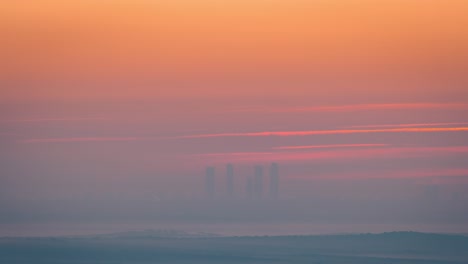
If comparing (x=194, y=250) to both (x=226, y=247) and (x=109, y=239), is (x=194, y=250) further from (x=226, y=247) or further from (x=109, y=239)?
(x=109, y=239)

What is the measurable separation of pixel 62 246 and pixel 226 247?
4968 mm

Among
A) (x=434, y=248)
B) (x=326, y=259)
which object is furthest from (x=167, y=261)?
(x=434, y=248)

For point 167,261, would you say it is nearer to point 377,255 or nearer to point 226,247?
point 226,247

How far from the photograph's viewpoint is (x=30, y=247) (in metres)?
25.6

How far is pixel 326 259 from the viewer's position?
25.1m

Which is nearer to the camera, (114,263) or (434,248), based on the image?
(434,248)

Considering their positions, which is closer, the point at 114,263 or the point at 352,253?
the point at 352,253

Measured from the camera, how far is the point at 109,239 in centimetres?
2542

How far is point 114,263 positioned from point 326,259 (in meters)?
6.63

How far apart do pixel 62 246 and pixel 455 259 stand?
1168 cm

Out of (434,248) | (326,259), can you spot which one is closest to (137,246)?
(326,259)

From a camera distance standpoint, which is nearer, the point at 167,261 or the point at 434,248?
the point at 434,248

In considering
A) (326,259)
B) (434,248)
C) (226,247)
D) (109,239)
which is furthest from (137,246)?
(434,248)

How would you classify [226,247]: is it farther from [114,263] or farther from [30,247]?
[30,247]
